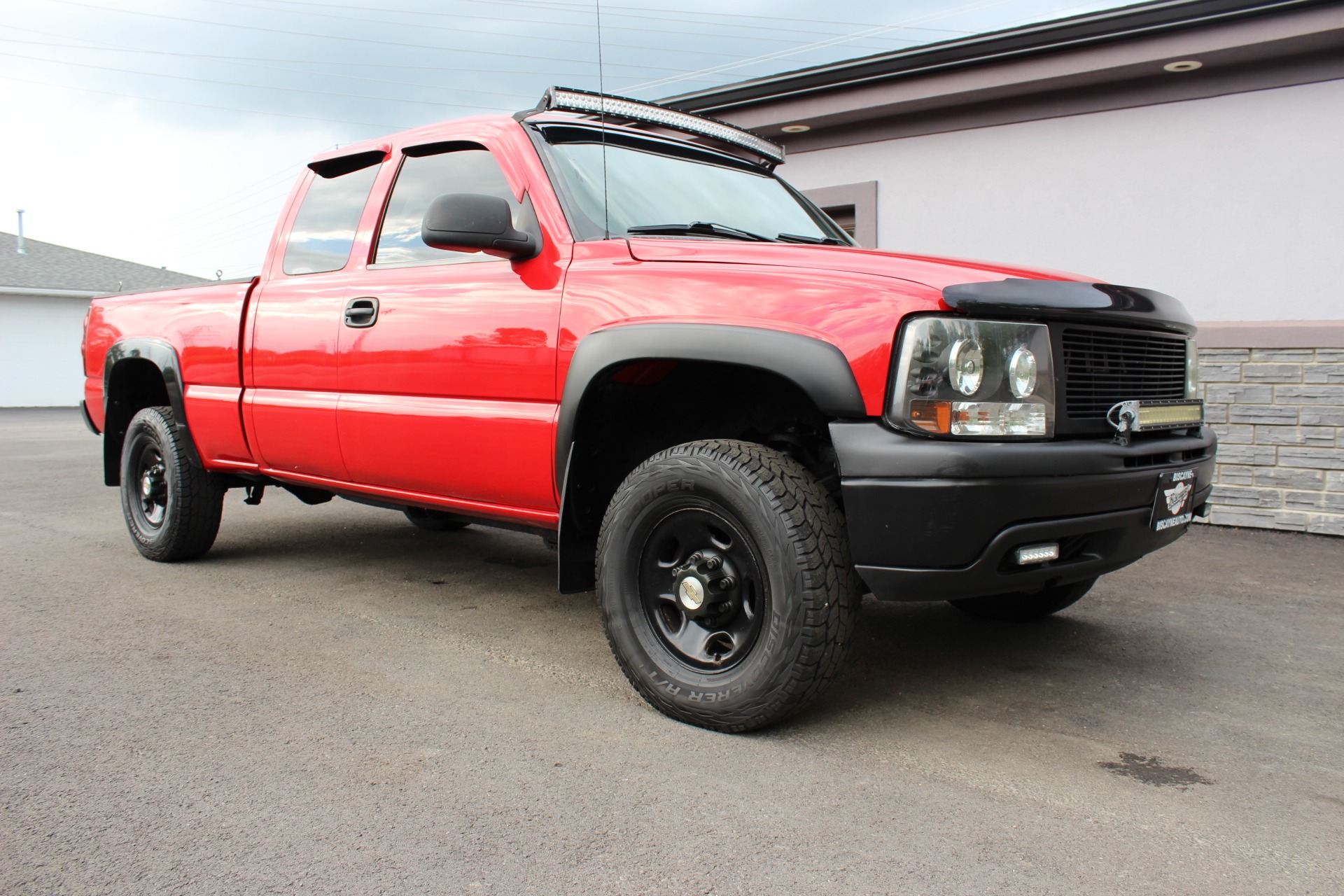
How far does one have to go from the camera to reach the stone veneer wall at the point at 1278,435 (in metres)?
6.20

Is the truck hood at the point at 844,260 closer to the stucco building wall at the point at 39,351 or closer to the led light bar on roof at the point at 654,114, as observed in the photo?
the led light bar on roof at the point at 654,114

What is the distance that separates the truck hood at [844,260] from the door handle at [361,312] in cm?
122

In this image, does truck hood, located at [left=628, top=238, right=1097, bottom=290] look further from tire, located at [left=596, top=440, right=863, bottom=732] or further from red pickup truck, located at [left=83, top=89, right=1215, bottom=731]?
tire, located at [left=596, top=440, right=863, bottom=732]

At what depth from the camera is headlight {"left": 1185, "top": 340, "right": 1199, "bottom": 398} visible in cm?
344

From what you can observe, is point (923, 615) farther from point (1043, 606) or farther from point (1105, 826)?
point (1105, 826)

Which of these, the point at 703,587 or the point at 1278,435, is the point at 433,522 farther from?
the point at 1278,435

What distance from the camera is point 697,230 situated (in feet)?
11.9

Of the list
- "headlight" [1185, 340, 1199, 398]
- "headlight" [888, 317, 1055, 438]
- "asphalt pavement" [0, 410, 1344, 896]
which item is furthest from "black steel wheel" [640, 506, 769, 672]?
"headlight" [1185, 340, 1199, 398]

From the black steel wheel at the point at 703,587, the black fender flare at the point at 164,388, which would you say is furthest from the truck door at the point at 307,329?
the black steel wheel at the point at 703,587

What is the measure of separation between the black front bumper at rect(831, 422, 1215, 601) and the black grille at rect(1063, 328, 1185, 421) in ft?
0.50

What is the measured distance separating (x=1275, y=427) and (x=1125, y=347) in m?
4.12

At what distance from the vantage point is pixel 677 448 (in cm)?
310

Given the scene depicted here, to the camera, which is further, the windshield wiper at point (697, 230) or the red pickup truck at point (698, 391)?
the windshield wiper at point (697, 230)

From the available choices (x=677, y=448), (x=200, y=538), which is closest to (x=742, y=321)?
(x=677, y=448)
